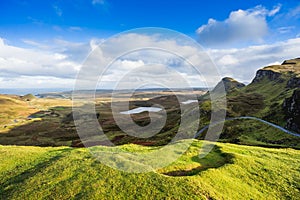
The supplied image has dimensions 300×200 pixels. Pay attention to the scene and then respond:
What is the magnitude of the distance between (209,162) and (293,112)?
73.9 metres

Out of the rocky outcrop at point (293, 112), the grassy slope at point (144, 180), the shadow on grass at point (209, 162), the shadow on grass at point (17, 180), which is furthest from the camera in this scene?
the rocky outcrop at point (293, 112)

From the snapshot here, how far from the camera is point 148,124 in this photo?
12762cm

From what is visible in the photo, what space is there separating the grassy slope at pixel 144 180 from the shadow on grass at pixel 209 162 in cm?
13

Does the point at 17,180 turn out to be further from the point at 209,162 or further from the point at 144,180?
the point at 209,162

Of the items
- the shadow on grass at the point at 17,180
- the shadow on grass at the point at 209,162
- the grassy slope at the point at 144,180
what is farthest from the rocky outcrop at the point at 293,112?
the shadow on grass at the point at 17,180

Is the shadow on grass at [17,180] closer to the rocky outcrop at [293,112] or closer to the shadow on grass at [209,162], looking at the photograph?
the shadow on grass at [209,162]

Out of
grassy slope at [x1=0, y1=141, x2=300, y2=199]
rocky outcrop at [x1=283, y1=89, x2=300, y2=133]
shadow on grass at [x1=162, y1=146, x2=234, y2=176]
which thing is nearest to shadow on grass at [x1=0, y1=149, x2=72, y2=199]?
grassy slope at [x1=0, y1=141, x2=300, y2=199]

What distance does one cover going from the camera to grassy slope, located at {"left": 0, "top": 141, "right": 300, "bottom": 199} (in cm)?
1767

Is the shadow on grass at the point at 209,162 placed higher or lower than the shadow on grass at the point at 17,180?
higher

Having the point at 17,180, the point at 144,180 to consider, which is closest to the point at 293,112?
the point at 144,180

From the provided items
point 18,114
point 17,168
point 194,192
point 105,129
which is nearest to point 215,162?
point 194,192

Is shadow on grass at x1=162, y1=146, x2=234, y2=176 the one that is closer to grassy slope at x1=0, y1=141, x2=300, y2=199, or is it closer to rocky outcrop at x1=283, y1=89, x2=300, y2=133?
grassy slope at x1=0, y1=141, x2=300, y2=199

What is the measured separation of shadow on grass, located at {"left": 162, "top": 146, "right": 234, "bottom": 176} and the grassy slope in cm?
13

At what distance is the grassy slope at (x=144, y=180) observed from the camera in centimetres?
1767
